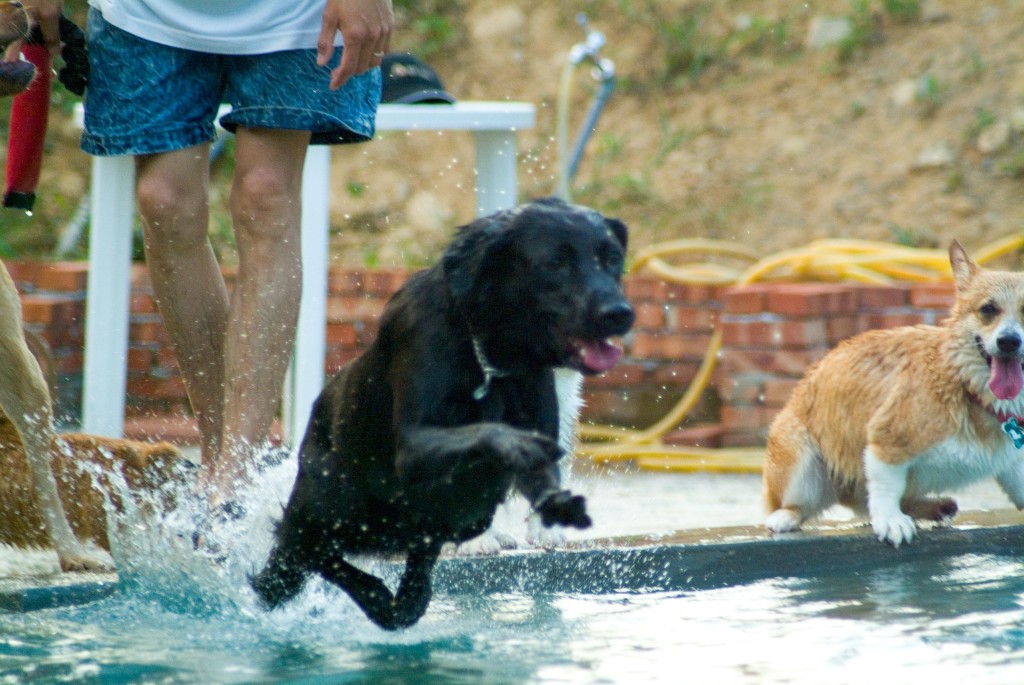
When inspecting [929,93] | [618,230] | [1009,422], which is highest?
[929,93]

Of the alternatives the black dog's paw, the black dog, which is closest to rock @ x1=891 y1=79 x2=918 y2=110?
the black dog

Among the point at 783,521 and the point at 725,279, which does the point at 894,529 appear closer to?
the point at 783,521

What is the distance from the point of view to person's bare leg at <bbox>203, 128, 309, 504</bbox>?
10.7ft

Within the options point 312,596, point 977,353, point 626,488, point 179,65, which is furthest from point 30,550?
point 977,353

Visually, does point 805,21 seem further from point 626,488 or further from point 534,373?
point 534,373

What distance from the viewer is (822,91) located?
348 inches

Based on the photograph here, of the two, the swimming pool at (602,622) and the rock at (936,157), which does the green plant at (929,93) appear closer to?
the rock at (936,157)

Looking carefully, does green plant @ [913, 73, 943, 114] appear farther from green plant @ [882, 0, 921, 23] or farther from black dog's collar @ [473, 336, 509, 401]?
black dog's collar @ [473, 336, 509, 401]

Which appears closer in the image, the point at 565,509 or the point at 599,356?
the point at 565,509

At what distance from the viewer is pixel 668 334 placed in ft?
20.7

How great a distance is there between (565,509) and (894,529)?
5.34 ft

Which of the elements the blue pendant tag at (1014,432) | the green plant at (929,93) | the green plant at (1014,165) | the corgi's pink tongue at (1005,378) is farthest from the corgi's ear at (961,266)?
the green plant at (929,93)

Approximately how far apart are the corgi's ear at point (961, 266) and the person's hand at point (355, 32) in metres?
1.84

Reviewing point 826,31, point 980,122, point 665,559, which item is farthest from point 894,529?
point 826,31
